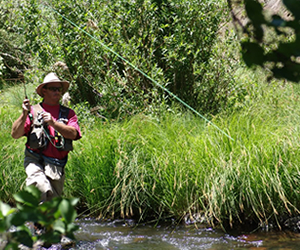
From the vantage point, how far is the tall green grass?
5.55 metres

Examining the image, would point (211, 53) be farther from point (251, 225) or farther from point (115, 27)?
point (251, 225)

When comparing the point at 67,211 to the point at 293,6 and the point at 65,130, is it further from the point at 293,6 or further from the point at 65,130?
the point at 65,130

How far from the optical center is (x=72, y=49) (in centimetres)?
838

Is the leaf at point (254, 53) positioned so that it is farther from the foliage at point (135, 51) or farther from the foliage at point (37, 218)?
the foliage at point (135, 51)

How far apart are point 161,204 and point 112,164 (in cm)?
78

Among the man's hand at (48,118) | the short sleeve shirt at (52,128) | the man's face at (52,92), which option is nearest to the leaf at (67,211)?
the man's hand at (48,118)

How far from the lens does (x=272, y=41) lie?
108 cm

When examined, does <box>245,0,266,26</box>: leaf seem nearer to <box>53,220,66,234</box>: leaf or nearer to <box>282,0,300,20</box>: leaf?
<box>282,0,300,20</box>: leaf

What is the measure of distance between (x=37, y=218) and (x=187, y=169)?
4979 millimetres

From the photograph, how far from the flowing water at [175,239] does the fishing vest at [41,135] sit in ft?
3.62

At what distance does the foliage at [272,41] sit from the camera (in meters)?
1.02

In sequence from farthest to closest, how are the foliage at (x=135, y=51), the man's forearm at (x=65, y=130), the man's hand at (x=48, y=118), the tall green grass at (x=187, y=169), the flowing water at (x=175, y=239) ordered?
the foliage at (x=135, y=51) → the tall green grass at (x=187, y=169) → the flowing water at (x=175, y=239) → the man's forearm at (x=65, y=130) → the man's hand at (x=48, y=118)

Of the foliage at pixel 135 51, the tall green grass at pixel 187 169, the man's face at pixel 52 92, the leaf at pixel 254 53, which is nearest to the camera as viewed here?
the leaf at pixel 254 53

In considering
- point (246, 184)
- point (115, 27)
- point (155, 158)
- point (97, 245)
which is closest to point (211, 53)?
point (115, 27)
